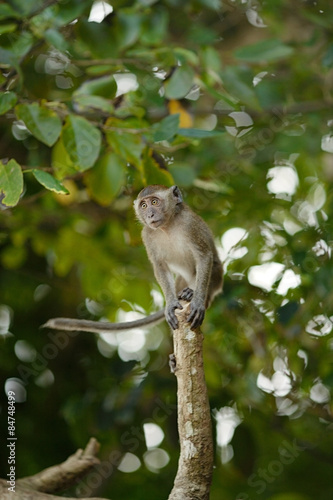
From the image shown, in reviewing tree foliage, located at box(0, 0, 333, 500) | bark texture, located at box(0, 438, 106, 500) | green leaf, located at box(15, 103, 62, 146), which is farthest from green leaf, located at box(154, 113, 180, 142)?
bark texture, located at box(0, 438, 106, 500)

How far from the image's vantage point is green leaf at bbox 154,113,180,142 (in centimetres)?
394

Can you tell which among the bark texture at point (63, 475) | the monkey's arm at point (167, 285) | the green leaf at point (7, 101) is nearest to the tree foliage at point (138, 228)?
the green leaf at point (7, 101)

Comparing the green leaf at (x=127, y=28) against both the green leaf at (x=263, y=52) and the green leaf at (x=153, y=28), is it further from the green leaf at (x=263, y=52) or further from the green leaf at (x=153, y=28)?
the green leaf at (x=263, y=52)

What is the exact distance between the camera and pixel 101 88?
4.72 m

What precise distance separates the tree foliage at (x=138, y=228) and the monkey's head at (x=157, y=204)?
1.09 ft

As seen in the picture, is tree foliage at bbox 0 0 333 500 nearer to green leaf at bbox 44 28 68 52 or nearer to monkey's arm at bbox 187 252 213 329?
green leaf at bbox 44 28 68 52

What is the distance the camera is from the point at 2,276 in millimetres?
7797

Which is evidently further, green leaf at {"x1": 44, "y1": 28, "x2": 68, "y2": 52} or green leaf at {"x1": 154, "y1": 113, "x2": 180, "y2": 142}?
green leaf at {"x1": 44, "y1": 28, "x2": 68, "y2": 52}

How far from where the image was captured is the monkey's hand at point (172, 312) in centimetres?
407

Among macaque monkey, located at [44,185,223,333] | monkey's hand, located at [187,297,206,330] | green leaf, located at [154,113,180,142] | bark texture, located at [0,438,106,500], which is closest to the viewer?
monkey's hand, located at [187,297,206,330]

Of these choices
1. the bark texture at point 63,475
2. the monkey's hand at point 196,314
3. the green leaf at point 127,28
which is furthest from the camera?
the green leaf at point 127,28

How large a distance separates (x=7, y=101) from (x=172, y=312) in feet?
5.45

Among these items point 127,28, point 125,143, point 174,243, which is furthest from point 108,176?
point 127,28

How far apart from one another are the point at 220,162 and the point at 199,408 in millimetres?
4214
